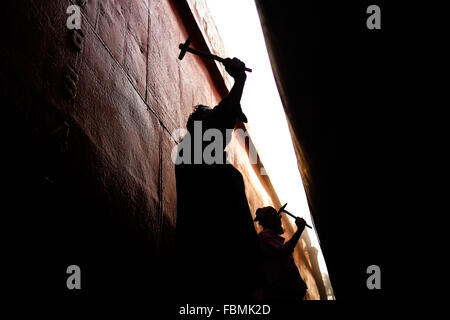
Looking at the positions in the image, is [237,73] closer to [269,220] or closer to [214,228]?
[214,228]

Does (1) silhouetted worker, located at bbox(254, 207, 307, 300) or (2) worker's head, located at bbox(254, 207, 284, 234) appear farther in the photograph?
(2) worker's head, located at bbox(254, 207, 284, 234)

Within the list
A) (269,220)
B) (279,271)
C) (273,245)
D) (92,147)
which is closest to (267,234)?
(273,245)

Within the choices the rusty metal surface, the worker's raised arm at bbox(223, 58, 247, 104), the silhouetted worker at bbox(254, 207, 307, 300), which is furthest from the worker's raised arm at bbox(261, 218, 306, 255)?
the worker's raised arm at bbox(223, 58, 247, 104)

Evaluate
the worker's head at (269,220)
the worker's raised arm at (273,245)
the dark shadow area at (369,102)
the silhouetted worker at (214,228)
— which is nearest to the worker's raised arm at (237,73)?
the silhouetted worker at (214,228)

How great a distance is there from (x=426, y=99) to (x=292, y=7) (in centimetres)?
101

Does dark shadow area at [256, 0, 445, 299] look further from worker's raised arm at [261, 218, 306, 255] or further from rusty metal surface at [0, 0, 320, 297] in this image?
rusty metal surface at [0, 0, 320, 297]

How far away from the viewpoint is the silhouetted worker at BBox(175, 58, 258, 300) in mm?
1742

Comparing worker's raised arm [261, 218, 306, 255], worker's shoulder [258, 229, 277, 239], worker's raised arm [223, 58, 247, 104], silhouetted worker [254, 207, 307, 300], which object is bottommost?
silhouetted worker [254, 207, 307, 300]

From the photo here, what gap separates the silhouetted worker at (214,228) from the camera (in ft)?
5.72

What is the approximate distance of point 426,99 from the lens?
1.26 metres

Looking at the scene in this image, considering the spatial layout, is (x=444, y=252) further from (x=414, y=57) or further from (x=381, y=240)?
(x=414, y=57)

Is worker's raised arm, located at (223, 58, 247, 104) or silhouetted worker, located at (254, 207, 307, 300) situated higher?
worker's raised arm, located at (223, 58, 247, 104)

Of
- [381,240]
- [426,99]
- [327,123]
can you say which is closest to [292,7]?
[327,123]

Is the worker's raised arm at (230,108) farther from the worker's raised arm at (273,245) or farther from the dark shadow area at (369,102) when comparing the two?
the worker's raised arm at (273,245)
